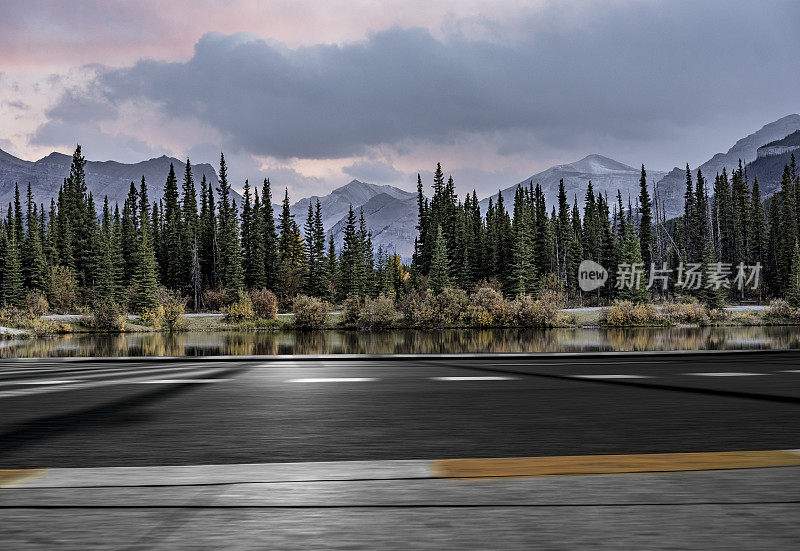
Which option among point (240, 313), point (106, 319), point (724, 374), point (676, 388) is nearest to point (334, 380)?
point (676, 388)

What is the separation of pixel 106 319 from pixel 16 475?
8208 centimetres

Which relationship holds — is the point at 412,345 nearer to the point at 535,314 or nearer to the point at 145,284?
the point at 535,314

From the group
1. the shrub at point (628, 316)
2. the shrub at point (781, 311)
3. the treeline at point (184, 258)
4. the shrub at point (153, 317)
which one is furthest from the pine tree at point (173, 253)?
the shrub at point (781, 311)

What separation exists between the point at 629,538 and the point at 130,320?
88.9 m

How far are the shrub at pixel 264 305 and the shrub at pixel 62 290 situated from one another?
30488 millimetres

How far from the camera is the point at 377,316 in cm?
7956

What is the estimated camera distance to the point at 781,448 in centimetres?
542

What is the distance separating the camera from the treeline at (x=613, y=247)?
101125 millimetres

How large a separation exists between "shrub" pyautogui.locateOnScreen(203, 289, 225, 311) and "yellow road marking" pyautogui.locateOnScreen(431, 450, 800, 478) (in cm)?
10597

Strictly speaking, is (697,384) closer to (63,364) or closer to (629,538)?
(629,538)

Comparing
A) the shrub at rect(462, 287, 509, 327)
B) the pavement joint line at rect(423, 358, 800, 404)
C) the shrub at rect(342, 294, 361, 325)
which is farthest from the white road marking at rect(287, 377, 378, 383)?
the shrub at rect(462, 287, 509, 327)

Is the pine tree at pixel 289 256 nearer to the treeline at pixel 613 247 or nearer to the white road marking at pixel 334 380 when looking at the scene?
the treeline at pixel 613 247

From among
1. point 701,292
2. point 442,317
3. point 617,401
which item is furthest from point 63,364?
point 701,292

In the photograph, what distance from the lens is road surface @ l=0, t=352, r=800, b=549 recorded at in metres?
3.02
